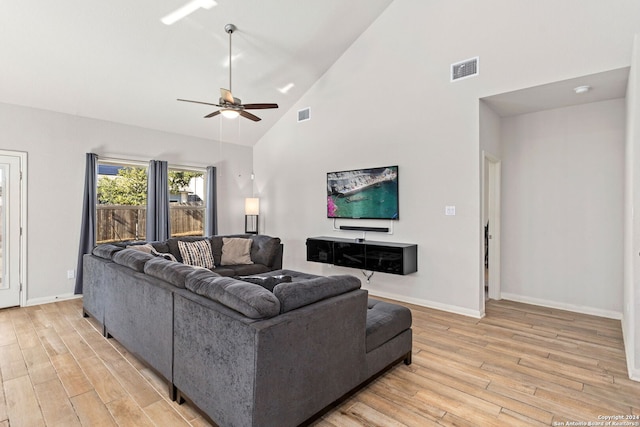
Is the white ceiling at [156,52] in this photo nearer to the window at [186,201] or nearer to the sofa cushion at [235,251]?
the window at [186,201]

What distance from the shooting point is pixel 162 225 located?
5.48 metres

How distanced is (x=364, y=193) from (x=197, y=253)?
8.45ft

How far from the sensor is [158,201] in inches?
215

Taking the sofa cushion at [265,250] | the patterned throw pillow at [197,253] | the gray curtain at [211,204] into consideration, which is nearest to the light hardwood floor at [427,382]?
the patterned throw pillow at [197,253]

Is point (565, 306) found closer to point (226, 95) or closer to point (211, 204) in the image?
point (226, 95)

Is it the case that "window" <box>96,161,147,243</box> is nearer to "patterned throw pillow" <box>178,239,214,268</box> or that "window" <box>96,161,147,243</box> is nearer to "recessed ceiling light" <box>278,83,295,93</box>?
"patterned throw pillow" <box>178,239,214,268</box>

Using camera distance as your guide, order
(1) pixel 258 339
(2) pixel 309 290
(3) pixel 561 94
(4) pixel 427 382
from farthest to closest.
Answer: (3) pixel 561 94
(4) pixel 427 382
(2) pixel 309 290
(1) pixel 258 339

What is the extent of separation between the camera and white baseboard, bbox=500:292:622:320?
391cm

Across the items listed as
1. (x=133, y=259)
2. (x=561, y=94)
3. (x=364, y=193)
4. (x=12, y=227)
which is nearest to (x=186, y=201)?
(x=12, y=227)

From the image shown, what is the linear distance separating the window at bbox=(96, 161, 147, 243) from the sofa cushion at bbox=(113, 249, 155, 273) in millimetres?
2453

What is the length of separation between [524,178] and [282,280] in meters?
3.85

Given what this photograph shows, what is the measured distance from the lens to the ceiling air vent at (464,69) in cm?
393

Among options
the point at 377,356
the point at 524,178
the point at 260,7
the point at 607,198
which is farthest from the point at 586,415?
the point at 260,7

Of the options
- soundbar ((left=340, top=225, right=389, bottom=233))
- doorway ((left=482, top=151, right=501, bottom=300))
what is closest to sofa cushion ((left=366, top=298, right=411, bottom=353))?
soundbar ((left=340, top=225, right=389, bottom=233))
